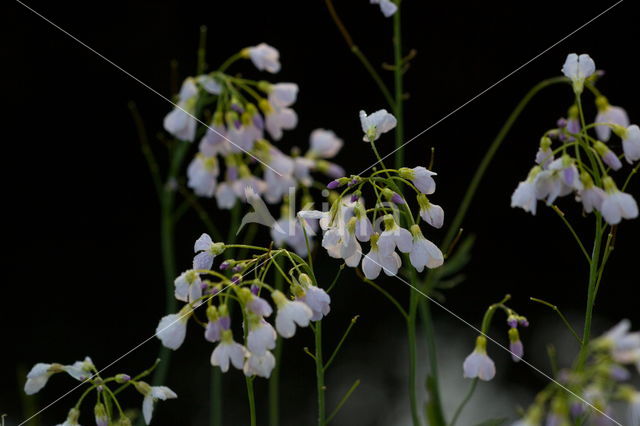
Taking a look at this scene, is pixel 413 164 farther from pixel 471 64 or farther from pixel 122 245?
pixel 122 245

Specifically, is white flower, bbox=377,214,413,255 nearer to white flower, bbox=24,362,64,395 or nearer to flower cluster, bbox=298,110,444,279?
flower cluster, bbox=298,110,444,279

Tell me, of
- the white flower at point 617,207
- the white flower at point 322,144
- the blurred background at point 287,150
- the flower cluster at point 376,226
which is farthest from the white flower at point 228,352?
the blurred background at point 287,150

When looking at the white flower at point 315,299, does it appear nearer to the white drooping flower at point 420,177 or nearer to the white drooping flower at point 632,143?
the white drooping flower at point 420,177

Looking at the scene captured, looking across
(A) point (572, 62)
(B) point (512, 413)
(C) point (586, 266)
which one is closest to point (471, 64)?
(C) point (586, 266)

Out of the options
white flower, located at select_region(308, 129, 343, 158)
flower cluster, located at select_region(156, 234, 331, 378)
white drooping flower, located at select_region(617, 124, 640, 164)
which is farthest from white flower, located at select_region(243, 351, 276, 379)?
white flower, located at select_region(308, 129, 343, 158)

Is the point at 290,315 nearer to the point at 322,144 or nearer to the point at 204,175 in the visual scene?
the point at 204,175

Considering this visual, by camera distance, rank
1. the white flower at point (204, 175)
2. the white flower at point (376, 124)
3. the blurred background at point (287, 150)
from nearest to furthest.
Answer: the white flower at point (376, 124)
the white flower at point (204, 175)
the blurred background at point (287, 150)
